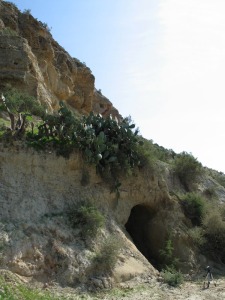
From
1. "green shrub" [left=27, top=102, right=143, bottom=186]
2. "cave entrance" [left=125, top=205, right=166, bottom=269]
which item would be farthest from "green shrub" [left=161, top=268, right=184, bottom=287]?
"green shrub" [left=27, top=102, right=143, bottom=186]

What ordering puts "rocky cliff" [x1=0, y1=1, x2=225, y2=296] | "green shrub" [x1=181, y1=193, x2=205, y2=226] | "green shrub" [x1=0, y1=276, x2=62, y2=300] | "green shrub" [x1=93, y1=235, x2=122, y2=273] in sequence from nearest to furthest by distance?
1. "green shrub" [x1=0, y1=276, x2=62, y2=300]
2. "rocky cliff" [x1=0, y1=1, x2=225, y2=296]
3. "green shrub" [x1=93, y1=235, x2=122, y2=273]
4. "green shrub" [x1=181, y1=193, x2=205, y2=226]

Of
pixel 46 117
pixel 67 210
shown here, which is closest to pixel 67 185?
pixel 67 210

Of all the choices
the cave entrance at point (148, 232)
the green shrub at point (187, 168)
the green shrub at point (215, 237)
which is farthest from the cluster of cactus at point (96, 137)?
the green shrub at point (187, 168)

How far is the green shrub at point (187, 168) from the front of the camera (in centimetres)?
2788

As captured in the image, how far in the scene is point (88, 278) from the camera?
1373cm

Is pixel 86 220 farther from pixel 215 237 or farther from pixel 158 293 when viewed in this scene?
pixel 215 237

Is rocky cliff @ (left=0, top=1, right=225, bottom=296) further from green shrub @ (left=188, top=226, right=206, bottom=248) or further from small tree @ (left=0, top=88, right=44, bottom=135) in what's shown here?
small tree @ (left=0, top=88, right=44, bottom=135)

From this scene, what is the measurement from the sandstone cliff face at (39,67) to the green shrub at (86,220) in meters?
11.5

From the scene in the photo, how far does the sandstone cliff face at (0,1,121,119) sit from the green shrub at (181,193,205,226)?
36.6 feet

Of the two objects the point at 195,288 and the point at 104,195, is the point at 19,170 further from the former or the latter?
the point at 195,288

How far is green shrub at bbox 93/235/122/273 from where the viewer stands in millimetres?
14242

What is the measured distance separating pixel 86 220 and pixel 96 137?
421 centimetres

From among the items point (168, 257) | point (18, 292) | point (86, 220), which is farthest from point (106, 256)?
point (168, 257)

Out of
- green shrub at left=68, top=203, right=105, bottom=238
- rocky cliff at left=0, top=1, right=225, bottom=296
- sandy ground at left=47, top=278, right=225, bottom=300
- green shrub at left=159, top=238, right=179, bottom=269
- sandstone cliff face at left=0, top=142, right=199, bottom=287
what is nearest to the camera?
sandy ground at left=47, top=278, right=225, bottom=300
